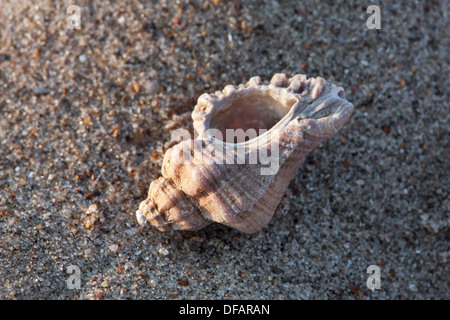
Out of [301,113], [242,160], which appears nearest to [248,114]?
[301,113]

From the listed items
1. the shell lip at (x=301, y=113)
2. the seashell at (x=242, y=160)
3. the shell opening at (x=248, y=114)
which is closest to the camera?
the seashell at (x=242, y=160)

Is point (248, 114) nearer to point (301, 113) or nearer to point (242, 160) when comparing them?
point (301, 113)

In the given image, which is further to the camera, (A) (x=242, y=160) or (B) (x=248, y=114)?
(B) (x=248, y=114)

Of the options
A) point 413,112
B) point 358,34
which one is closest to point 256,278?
point 413,112

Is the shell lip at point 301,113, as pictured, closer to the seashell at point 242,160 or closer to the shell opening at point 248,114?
the seashell at point 242,160

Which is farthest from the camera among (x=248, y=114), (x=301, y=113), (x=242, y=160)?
(x=248, y=114)

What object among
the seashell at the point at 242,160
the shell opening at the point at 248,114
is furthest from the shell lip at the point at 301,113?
the shell opening at the point at 248,114

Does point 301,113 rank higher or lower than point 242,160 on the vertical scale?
higher

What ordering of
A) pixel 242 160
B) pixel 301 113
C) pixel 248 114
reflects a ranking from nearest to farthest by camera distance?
pixel 242 160, pixel 301 113, pixel 248 114
